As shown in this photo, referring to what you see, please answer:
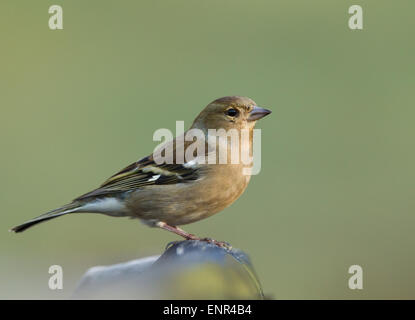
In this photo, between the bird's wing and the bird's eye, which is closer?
the bird's wing

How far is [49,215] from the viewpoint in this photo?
11.5ft

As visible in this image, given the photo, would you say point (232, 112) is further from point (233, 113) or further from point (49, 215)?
point (49, 215)

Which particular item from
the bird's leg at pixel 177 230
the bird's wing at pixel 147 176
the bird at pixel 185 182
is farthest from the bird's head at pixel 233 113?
the bird's leg at pixel 177 230

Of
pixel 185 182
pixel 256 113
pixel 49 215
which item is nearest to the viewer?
pixel 49 215

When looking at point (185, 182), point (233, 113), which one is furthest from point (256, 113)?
point (185, 182)

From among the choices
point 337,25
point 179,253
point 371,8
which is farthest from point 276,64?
point 179,253

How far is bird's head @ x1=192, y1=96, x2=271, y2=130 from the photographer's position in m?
4.13

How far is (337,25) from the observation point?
36.1 ft

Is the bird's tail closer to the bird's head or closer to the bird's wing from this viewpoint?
the bird's wing

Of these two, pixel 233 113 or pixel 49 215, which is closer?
pixel 49 215

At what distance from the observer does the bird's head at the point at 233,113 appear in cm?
413

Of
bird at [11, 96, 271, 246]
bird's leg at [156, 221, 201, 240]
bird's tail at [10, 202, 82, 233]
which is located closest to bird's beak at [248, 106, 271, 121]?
bird at [11, 96, 271, 246]

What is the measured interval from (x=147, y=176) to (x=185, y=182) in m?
0.27

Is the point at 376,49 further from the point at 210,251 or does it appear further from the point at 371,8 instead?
the point at 210,251
